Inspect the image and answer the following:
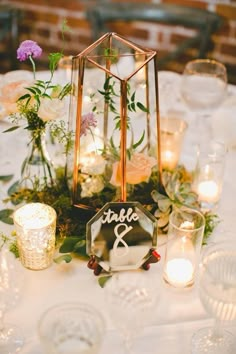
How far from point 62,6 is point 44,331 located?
2.73 m

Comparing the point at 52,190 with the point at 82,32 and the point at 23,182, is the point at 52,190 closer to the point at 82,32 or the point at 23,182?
the point at 23,182

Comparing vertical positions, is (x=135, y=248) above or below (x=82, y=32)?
below

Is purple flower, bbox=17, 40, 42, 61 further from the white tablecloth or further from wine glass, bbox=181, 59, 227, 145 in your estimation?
wine glass, bbox=181, 59, 227, 145

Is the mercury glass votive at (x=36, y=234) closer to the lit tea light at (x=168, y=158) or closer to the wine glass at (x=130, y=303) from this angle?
the wine glass at (x=130, y=303)

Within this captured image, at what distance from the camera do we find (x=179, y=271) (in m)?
1.13

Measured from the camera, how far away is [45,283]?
1108 mm

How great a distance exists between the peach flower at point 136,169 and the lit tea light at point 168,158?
0.81 ft

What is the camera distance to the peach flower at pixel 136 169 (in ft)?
3.85

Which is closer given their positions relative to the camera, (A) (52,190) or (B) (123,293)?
(B) (123,293)

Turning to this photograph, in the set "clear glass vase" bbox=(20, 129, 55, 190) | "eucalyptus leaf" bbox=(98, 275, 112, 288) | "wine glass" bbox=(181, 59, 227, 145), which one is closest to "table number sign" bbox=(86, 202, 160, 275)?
"eucalyptus leaf" bbox=(98, 275, 112, 288)

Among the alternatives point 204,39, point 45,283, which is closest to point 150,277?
point 45,283

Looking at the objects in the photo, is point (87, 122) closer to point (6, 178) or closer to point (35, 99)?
point (35, 99)

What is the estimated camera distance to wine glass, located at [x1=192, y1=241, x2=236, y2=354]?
912 millimetres

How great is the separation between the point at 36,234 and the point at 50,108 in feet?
0.91
